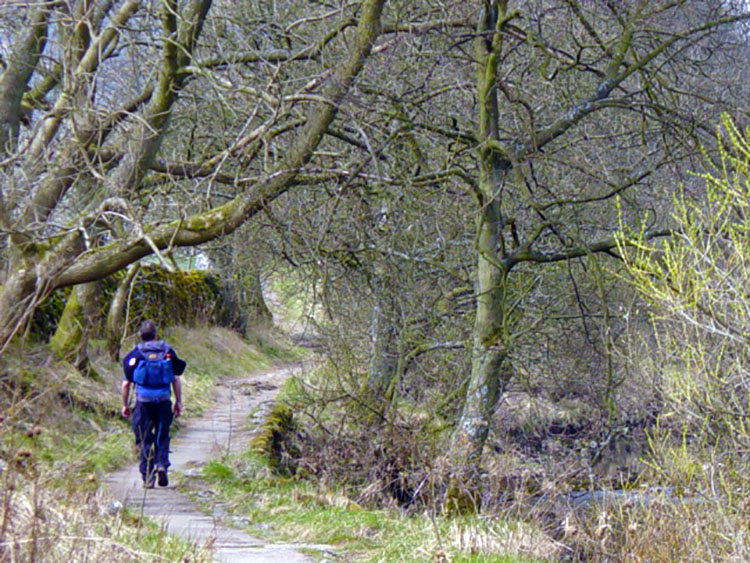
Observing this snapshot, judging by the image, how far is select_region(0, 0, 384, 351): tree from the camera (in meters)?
8.95

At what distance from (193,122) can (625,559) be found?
744 centimetres

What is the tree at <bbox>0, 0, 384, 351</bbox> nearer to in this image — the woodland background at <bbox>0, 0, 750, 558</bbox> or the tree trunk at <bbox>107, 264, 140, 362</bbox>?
the woodland background at <bbox>0, 0, 750, 558</bbox>

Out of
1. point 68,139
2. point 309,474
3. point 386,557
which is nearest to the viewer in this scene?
point 386,557

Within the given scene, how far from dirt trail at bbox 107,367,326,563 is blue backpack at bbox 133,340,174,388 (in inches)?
43.6

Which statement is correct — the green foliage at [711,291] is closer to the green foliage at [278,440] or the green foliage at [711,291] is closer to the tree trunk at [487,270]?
the tree trunk at [487,270]

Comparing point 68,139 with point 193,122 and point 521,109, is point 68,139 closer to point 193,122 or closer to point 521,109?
point 193,122

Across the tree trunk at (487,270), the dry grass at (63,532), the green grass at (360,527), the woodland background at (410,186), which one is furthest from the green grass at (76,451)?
the tree trunk at (487,270)

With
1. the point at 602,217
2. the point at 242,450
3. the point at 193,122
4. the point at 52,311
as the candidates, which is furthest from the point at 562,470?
the point at 52,311

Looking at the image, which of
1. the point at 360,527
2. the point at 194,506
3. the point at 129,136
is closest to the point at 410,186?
the point at 129,136

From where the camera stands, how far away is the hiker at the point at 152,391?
9477 mm

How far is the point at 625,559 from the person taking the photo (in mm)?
7840

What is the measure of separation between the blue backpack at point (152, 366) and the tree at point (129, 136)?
0.89m

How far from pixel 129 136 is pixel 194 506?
391 centimetres

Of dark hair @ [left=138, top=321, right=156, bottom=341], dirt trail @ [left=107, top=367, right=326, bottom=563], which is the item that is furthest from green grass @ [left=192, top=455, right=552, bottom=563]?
dark hair @ [left=138, top=321, right=156, bottom=341]
